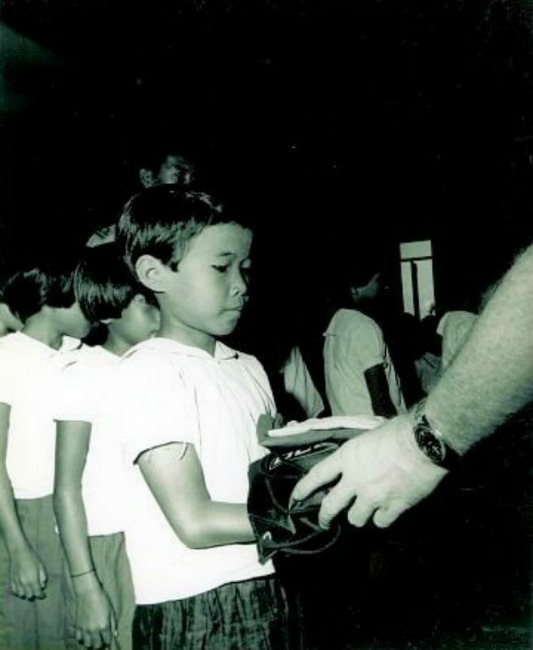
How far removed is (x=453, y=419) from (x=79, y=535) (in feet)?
4.52

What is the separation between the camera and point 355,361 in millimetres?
3941

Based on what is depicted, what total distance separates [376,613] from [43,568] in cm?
206

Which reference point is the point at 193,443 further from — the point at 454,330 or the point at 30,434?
the point at 454,330

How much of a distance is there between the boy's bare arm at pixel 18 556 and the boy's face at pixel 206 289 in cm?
110

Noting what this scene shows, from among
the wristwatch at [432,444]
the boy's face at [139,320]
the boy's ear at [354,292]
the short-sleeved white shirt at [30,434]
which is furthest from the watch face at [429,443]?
the boy's ear at [354,292]

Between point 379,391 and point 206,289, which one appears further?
point 379,391

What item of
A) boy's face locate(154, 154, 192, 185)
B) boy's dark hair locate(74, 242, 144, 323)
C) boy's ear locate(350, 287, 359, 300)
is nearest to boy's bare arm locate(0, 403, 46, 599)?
boy's dark hair locate(74, 242, 144, 323)

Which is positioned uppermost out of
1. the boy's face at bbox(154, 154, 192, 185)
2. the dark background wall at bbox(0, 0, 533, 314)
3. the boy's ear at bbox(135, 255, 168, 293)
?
the dark background wall at bbox(0, 0, 533, 314)

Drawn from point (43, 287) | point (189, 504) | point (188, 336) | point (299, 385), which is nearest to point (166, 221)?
point (188, 336)

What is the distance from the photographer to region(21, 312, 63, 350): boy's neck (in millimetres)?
2836

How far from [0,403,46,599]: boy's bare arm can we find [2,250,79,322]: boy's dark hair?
71 centimetres

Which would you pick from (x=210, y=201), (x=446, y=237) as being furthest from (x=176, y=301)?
Answer: (x=446, y=237)

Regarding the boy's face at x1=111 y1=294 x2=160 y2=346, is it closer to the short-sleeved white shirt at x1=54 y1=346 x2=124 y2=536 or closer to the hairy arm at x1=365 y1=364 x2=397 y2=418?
the short-sleeved white shirt at x1=54 y1=346 x2=124 y2=536

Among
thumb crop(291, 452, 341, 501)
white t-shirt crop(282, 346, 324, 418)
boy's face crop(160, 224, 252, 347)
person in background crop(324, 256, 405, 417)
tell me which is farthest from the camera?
person in background crop(324, 256, 405, 417)
